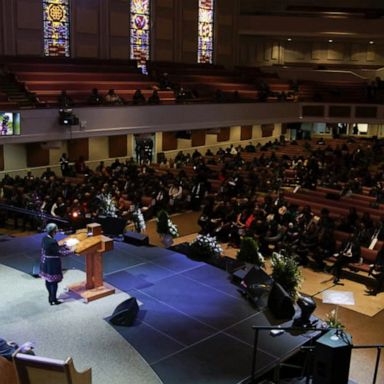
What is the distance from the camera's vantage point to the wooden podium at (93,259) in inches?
309

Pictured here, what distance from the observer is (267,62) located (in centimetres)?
3164

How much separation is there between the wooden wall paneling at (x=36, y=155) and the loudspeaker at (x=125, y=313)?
41.7 ft

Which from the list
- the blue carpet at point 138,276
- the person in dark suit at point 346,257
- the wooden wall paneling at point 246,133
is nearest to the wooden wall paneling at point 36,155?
the wooden wall paneling at point 246,133

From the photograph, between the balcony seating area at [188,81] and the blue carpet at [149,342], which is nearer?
the blue carpet at [149,342]

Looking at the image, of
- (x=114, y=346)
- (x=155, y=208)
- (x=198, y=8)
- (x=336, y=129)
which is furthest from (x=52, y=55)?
(x=114, y=346)

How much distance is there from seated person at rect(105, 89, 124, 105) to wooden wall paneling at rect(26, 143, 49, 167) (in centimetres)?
273

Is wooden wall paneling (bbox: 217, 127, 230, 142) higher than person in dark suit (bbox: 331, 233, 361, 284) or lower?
higher

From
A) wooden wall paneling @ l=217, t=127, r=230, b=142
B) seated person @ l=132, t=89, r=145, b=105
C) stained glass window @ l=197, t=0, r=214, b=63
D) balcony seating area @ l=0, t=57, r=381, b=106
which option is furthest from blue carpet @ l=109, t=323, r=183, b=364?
stained glass window @ l=197, t=0, r=214, b=63

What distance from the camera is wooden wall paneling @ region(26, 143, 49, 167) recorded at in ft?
62.6

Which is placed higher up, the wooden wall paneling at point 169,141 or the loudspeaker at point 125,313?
the wooden wall paneling at point 169,141

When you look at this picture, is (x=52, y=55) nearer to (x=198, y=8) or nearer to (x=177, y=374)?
(x=198, y=8)

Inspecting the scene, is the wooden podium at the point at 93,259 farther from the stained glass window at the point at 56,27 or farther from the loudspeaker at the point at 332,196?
the stained glass window at the point at 56,27

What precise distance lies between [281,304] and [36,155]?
1348 centimetres

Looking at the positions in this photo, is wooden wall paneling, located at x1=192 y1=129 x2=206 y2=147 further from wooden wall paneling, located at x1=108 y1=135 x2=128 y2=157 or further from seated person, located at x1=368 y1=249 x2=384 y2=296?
seated person, located at x1=368 y1=249 x2=384 y2=296
